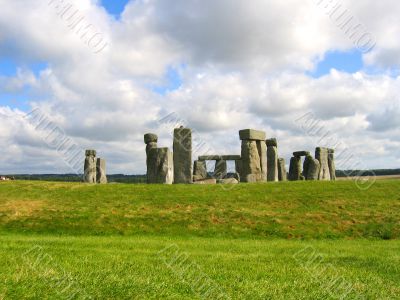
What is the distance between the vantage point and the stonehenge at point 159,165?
32.0m

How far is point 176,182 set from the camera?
3212 cm

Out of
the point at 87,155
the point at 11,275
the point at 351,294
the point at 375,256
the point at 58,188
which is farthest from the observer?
the point at 87,155

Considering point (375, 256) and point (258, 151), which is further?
point (258, 151)

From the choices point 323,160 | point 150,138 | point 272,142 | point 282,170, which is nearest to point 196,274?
point 150,138

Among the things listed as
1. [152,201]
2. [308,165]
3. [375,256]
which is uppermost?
[308,165]

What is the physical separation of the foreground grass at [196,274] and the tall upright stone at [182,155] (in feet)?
54.6

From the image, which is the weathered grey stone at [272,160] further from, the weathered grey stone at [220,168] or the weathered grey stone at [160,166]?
the weathered grey stone at [160,166]

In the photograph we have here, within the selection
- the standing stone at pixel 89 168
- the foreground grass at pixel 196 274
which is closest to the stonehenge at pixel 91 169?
the standing stone at pixel 89 168

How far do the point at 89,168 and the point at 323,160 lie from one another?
21.9 m

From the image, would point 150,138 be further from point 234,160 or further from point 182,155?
point 234,160

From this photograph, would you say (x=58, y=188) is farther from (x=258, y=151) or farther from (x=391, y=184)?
(x=391, y=184)

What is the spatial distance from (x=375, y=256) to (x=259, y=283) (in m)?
6.38

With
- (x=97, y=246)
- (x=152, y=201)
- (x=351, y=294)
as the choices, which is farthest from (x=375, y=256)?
(x=152, y=201)

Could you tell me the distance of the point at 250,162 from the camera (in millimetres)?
36062
